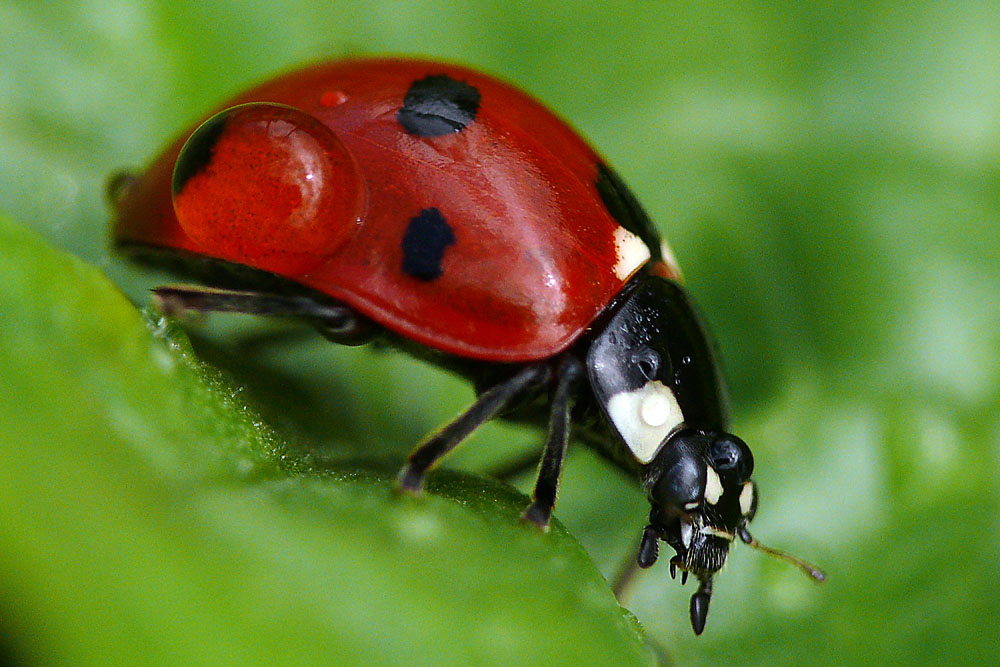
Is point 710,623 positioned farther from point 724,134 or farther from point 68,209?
point 68,209

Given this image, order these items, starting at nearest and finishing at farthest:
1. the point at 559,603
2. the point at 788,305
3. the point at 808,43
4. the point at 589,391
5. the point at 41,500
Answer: the point at 41,500 < the point at 559,603 < the point at 589,391 < the point at 788,305 < the point at 808,43

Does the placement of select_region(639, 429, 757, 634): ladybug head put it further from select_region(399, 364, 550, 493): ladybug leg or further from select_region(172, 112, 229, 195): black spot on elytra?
select_region(172, 112, 229, 195): black spot on elytra

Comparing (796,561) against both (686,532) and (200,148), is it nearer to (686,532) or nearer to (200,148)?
(686,532)

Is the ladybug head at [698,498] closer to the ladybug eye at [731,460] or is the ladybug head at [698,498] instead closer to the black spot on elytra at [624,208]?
the ladybug eye at [731,460]

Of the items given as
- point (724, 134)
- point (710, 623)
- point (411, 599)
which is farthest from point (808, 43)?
point (411, 599)

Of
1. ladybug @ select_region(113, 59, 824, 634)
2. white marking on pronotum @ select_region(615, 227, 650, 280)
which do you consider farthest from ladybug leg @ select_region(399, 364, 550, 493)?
white marking on pronotum @ select_region(615, 227, 650, 280)

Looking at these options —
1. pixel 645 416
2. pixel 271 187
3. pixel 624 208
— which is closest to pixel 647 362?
pixel 645 416

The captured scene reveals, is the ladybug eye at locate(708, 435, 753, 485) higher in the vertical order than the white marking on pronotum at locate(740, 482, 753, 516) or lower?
higher
